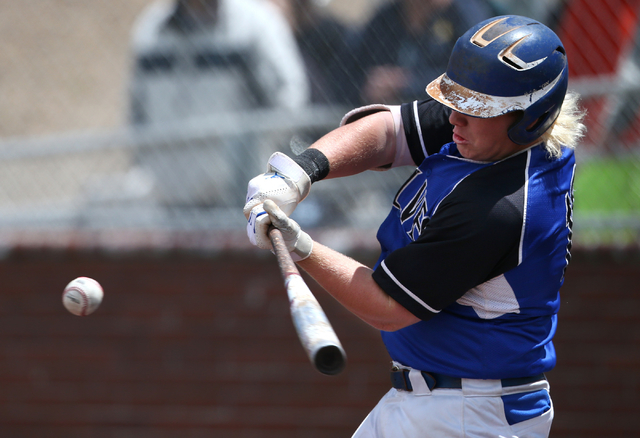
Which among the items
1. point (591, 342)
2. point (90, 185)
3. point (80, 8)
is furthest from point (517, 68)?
point (80, 8)

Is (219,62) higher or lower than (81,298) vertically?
higher

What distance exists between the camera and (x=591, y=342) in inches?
163

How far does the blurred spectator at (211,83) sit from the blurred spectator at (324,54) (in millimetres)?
61

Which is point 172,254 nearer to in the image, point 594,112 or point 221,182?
point 221,182

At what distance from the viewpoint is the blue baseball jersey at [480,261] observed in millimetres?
1895

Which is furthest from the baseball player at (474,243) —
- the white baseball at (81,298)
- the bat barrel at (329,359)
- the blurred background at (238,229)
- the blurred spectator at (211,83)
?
the blurred spectator at (211,83)

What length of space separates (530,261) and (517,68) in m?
0.55

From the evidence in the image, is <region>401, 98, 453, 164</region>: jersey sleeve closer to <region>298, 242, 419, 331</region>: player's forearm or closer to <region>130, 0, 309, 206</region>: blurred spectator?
<region>298, 242, 419, 331</region>: player's forearm

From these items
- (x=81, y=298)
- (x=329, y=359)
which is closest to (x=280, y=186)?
(x=329, y=359)

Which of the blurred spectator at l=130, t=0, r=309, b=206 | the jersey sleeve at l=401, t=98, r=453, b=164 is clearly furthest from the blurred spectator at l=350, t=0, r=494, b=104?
the jersey sleeve at l=401, t=98, r=453, b=164

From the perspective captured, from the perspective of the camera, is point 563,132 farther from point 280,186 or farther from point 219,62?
point 219,62

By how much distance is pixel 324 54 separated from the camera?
425cm

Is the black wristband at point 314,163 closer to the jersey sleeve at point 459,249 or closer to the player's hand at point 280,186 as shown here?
the player's hand at point 280,186

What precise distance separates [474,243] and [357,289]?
355 mm
